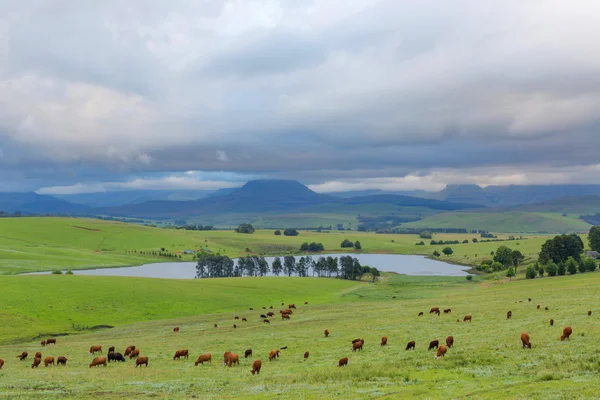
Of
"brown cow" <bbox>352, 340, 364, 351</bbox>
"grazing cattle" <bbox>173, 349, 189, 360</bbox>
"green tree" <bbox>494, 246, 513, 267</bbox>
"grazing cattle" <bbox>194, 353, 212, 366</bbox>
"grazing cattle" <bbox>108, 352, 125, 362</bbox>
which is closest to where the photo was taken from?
"grazing cattle" <bbox>194, 353, 212, 366</bbox>

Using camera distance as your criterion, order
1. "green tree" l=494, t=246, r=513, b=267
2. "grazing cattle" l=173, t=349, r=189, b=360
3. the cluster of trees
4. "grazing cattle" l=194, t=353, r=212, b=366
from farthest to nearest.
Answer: the cluster of trees, "green tree" l=494, t=246, r=513, b=267, "grazing cattle" l=173, t=349, r=189, b=360, "grazing cattle" l=194, t=353, r=212, b=366

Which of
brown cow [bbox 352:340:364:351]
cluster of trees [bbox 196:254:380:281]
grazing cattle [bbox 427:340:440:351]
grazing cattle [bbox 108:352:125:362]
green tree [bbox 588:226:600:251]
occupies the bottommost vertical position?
cluster of trees [bbox 196:254:380:281]

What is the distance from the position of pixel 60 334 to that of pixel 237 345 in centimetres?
3450

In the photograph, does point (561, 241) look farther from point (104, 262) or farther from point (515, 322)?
point (104, 262)

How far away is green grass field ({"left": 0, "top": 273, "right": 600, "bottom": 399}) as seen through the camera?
2330cm

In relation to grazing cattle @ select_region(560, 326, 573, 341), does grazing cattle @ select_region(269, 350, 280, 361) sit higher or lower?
lower

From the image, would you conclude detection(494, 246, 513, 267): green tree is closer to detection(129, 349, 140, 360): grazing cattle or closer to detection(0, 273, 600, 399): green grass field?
detection(0, 273, 600, 399): green grass field

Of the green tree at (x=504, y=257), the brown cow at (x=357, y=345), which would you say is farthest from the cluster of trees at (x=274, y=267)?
the brown cow at (x=357, y=345)

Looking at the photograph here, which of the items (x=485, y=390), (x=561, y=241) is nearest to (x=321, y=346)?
(x=485, y=390)

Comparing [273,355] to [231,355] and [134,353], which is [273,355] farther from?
[134,353]

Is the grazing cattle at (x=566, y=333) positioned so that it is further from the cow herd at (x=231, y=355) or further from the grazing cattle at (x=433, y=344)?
the grazing cattle at (x=433, y=344)

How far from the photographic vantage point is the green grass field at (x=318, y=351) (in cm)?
2330

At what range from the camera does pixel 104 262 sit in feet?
632

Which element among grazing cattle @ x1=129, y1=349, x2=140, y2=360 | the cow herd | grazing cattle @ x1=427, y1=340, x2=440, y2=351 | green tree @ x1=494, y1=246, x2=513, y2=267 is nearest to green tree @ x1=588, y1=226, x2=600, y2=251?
green tree @ x1=494, y1=246, x2=513, y2=267
